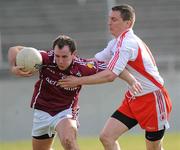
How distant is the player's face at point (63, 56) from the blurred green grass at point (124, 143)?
4156 mm

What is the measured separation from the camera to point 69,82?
8.07 meters

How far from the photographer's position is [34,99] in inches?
333

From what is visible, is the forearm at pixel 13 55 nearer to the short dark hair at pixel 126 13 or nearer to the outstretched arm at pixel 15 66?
the outstretched arm at pixel 15 66

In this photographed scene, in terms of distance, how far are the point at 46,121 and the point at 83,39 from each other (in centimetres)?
890

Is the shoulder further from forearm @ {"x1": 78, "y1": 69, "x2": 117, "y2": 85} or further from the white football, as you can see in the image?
forearm @ {"x1": 78, "y1": 69, "x2": 117, "y2": 85}

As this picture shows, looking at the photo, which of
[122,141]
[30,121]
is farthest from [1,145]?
[122,141]

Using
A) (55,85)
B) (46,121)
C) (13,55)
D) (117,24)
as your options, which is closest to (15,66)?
(13,55)

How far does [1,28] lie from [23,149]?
519 centimetres

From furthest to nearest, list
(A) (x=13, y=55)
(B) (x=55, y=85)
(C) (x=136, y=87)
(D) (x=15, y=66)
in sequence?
(B) (x=55, y=85) < (A) (x=13, y=55) < (D) (x=15, y=66) < (C) (x=136, y=87)

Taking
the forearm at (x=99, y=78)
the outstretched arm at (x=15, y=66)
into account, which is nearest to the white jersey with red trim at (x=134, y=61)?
the forearm at (x=99, y=78)

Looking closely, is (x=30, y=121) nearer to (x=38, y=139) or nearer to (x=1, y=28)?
(x=1, y=28)

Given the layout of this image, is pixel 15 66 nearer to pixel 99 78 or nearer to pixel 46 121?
pixel 46 121

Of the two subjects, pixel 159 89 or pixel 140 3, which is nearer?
pixel 159 89

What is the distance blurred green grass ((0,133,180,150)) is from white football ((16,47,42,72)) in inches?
171
